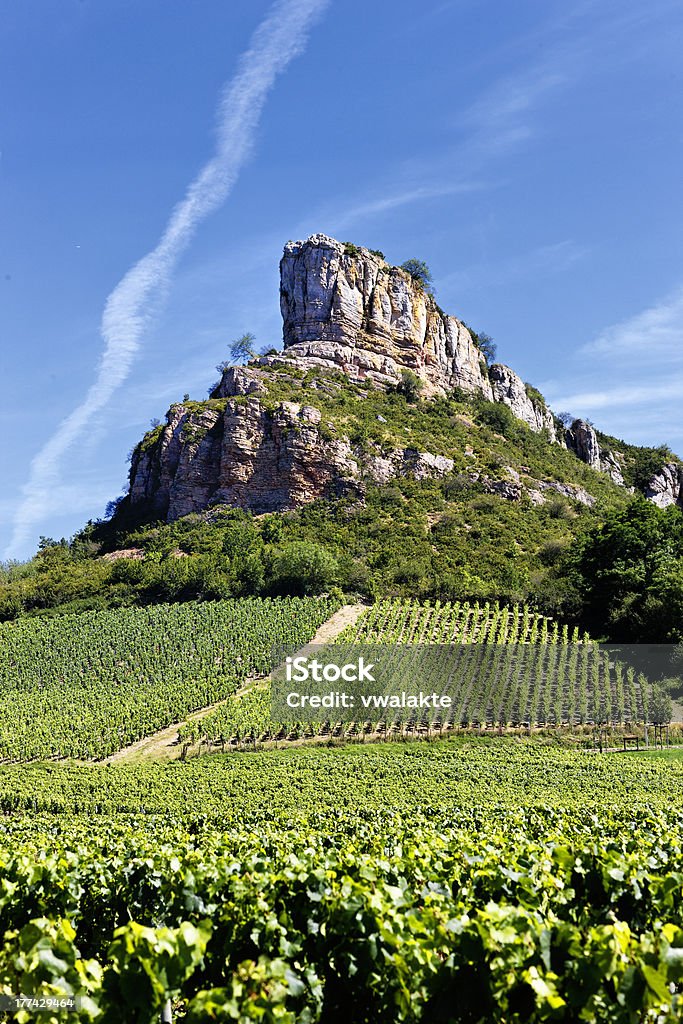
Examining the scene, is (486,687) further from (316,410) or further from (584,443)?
(584,443)

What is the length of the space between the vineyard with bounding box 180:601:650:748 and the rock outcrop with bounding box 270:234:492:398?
52.2 metres

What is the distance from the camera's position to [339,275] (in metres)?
92.6

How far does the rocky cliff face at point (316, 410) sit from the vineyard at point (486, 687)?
31.1 meters

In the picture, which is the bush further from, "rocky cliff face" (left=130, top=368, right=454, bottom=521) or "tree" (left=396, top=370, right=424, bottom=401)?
"tree" (left=396, top=370, right=424, bottom=401)

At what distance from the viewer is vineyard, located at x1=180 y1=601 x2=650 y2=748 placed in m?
31.1

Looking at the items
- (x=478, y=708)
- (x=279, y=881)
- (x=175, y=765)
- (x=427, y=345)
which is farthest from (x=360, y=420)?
(x=279, y=881)

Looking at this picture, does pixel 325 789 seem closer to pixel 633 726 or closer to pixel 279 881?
pixel 633 726

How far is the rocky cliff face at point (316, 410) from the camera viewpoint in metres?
70.2

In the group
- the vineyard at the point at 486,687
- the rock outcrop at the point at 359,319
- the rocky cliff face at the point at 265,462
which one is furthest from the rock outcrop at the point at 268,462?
the vineyard at the point at 486,687

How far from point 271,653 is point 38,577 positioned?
31.6m

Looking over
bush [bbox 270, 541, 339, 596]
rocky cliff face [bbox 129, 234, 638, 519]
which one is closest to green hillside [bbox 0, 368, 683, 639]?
bush [bbox 270, 541, 339, 596]

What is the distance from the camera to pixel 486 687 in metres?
33.2

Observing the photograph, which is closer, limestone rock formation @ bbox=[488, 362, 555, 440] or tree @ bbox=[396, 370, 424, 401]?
tree @ bbox=[396, 370, 424, 401]

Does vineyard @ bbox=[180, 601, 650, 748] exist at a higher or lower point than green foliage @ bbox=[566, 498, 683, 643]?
lower
